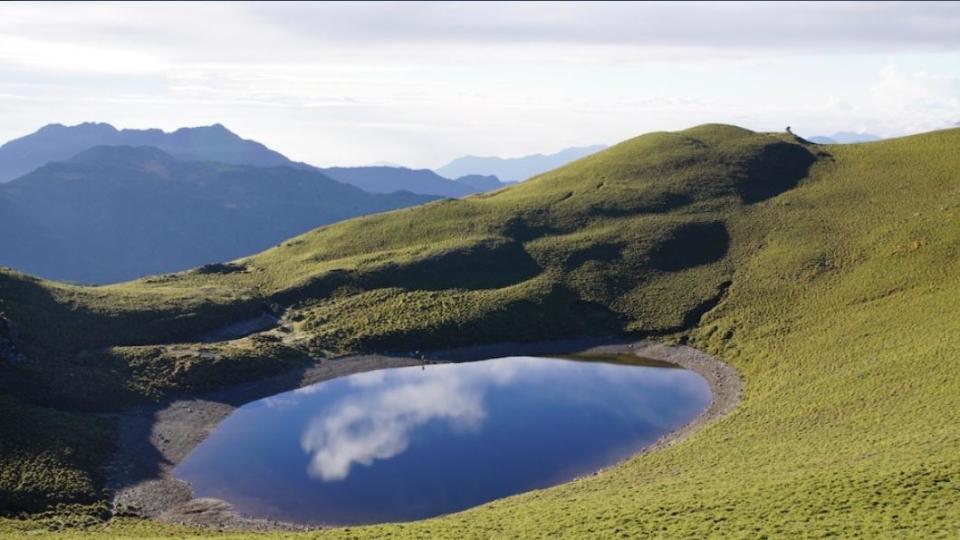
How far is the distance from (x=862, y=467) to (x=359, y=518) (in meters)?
29.5

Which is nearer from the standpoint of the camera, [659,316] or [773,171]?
[659,316]

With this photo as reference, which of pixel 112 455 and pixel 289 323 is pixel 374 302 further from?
pixel 112 455

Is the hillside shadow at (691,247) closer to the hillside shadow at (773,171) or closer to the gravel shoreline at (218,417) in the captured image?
the hillside shadow at (773,171)

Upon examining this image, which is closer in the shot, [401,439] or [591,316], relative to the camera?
[401,439]

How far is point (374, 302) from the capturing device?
84.8 m

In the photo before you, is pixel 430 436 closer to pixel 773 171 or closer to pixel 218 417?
pixel 218 417

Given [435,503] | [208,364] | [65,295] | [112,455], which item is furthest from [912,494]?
[65,295]

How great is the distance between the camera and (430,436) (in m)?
54.8

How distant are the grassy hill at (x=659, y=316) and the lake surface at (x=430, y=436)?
507cm

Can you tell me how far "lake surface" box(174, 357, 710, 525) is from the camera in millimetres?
45062

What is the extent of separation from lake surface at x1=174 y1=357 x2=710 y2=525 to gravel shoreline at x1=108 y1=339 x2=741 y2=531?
4.03 ft

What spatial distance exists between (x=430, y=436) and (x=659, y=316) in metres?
39.4

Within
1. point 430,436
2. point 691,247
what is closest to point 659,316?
point 691,247

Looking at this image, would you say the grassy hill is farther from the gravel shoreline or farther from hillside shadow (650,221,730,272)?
the gravel shoreline
